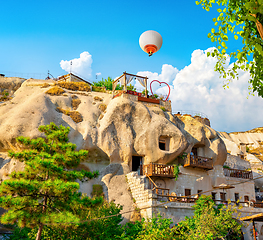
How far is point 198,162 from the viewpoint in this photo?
27672 mm

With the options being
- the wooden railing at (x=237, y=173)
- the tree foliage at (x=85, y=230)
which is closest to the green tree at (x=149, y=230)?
the tree foliage at (x=85, y=230)

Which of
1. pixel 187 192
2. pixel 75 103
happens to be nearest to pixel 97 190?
pixel 187 192

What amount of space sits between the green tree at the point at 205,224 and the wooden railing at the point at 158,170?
391 cm

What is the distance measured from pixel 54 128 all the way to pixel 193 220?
12.8m

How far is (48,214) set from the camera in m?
12.7

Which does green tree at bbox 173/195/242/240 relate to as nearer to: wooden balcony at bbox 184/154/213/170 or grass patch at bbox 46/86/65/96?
wooden balcony at bbox 184/154/213/170

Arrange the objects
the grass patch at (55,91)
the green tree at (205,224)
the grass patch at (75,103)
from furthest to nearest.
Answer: the grass patch at (55,91) → the grass patch at (75,103) → the green tree at (205,224)

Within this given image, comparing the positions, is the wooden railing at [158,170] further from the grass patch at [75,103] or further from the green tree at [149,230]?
the grass patch at [75,103]

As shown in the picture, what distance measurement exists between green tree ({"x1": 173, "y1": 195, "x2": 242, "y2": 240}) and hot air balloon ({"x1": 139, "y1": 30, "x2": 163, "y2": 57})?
41.9 feet

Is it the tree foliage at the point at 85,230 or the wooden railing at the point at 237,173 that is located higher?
the wooden railing at the point at 237,173

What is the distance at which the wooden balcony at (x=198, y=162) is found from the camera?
26.6 m

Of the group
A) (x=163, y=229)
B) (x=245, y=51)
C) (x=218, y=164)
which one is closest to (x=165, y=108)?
(x=218, y=164)

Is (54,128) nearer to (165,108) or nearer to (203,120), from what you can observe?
(165,108)

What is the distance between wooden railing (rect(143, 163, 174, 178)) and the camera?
78.4 ft
